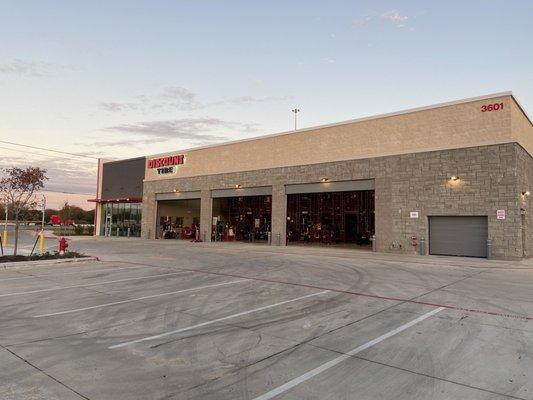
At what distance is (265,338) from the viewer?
624 centimetres

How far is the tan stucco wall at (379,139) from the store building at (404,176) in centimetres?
5

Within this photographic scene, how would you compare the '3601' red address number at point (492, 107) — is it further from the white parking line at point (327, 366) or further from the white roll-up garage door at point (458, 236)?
the white parking line at point (327, 366)

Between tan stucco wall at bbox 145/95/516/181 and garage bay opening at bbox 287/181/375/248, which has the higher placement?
tan stucco wall at bbox 145/95/516/181

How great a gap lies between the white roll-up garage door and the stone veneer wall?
45 cm

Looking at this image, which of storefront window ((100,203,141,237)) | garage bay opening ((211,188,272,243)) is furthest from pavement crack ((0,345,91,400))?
storefront window ((100,203,141,237))

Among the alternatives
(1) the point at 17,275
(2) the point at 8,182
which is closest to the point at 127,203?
(2) the point at 8,182

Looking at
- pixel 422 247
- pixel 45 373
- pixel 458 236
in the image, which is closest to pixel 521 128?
pixel 458 236

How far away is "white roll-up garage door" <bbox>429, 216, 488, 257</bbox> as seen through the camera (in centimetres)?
2000

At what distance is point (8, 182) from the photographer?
21484 millimetres

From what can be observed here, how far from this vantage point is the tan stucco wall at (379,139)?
20.0 m

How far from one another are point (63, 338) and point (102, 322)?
1.02 m

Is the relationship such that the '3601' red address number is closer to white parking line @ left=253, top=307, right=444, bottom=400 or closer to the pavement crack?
white parking line @ left=253, top=307, right=444, bottom=400

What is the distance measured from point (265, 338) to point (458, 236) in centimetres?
1753

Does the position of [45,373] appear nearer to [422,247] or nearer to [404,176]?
[422,247]
